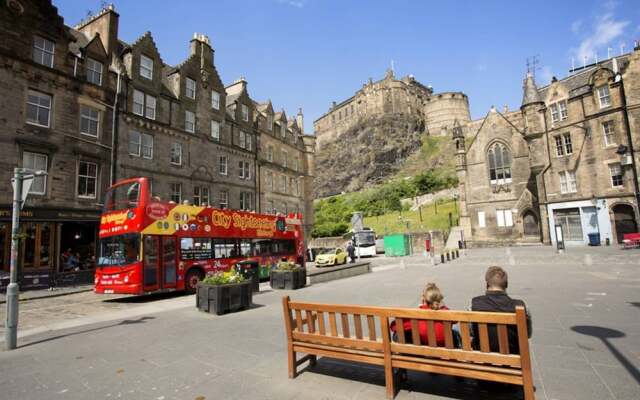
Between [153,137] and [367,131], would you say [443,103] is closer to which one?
[367,131]

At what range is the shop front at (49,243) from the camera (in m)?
17.0

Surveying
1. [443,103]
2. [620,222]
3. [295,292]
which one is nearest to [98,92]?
[295,292]

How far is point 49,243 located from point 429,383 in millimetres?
21696

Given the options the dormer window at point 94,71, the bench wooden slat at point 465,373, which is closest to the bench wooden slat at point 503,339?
the bench wooden slat at point 465,373

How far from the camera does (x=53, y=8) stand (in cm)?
1984

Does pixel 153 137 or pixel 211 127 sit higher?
pixel 211 127

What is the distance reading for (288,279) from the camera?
1454 centimetres

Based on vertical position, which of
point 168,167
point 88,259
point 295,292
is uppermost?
point 168,167

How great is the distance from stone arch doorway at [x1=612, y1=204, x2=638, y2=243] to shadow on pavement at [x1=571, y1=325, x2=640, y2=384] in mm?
30533

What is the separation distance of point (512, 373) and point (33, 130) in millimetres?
23482

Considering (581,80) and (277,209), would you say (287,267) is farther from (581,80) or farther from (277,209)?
(581,80)

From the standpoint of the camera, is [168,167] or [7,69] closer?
[7,69]

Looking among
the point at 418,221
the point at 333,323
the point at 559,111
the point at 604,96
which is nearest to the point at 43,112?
the point at 333,323

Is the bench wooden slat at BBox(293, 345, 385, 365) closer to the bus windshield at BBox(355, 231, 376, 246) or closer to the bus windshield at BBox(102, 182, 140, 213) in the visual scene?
the bus windshield at BBox(102, 182, 140, 213)
